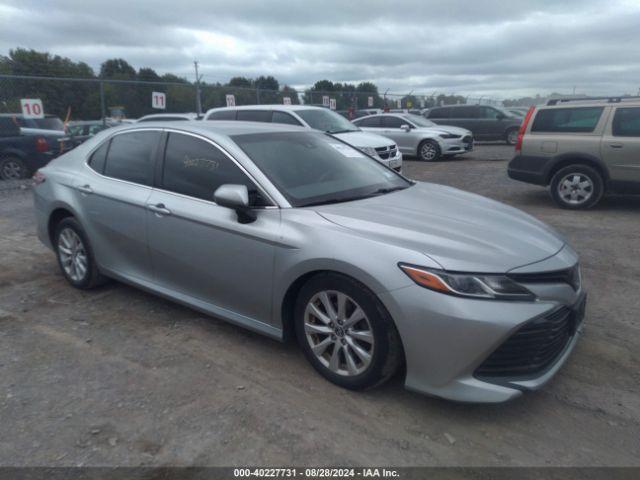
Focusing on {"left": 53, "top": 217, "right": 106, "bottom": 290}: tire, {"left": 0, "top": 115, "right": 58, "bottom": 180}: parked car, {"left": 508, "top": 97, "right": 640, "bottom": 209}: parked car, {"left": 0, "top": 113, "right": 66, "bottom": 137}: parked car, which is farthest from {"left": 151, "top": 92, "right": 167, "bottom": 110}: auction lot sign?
{"left": 53, "top": 217, "right": 106, "bottom": 290}: tire

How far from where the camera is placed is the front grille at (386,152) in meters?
10.7

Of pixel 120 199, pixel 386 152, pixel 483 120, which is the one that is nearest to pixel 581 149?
pixel 386 152

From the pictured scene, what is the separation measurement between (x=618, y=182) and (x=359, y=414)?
680 centimetres

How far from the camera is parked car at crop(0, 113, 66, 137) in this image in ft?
40.4

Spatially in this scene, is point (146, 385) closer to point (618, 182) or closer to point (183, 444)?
point (183, 444)

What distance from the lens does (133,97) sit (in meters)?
24.8

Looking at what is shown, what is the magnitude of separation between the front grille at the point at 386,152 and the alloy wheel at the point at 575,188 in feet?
12.0

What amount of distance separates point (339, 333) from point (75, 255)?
300 cm

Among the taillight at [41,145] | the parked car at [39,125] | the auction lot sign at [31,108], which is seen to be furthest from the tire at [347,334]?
the parked car at [39,125]

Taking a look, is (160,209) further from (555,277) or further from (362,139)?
(362,139)

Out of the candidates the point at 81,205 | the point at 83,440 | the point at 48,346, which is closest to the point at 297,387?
the point at 83,440

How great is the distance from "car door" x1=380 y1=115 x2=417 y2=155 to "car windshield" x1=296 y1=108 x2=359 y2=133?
459 centimetres

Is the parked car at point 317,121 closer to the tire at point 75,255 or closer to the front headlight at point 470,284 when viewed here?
the tire at point 75,255

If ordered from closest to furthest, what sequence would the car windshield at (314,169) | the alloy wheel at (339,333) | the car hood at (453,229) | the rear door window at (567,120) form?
the car hood at (453,229) → the alloy wheel at (339,333) → the car windshield at (314,169) → the rear door window at (567,120)
